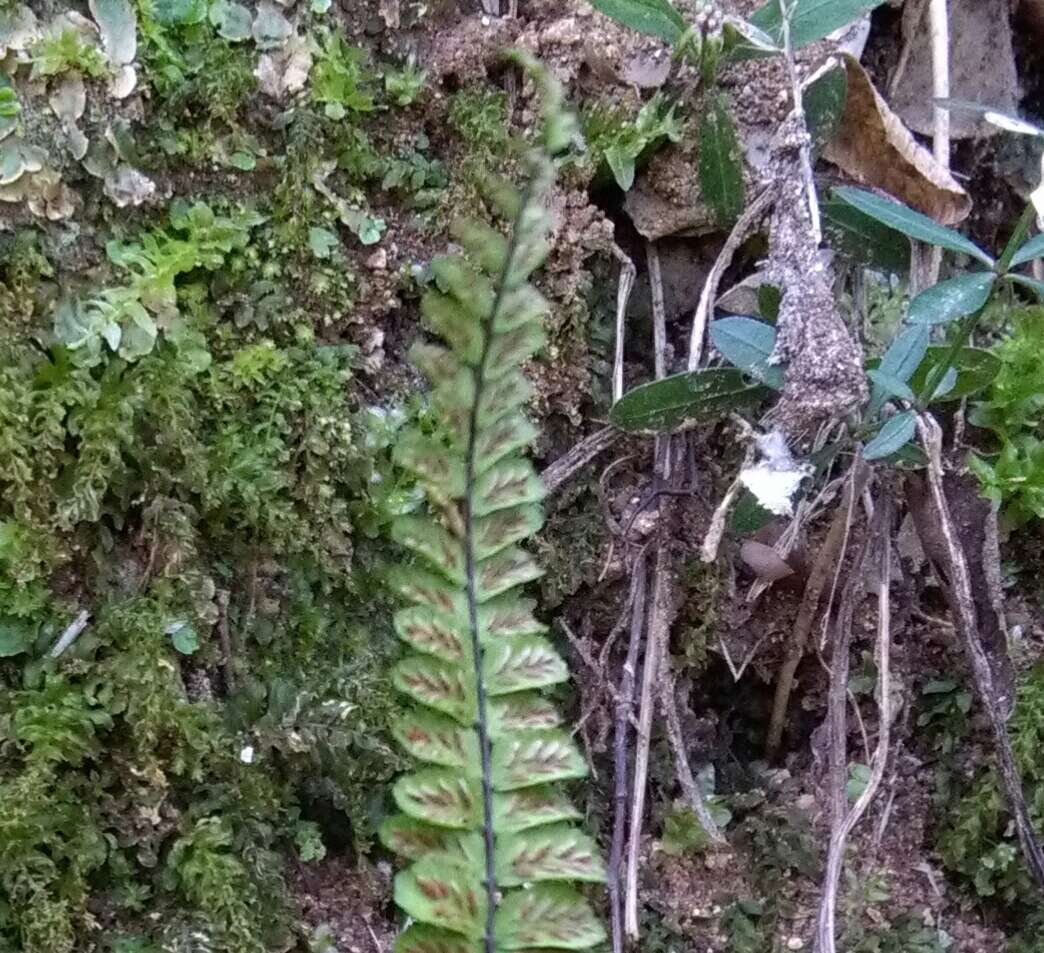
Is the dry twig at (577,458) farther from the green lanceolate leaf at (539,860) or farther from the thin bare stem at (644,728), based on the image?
the green lanceolate leaf at (539,860)

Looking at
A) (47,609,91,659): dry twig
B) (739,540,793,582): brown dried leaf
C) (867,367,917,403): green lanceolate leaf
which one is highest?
(867,367,917,403): green lanceolate leaf

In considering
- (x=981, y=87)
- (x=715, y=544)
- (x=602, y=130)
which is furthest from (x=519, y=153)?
(x=981, y=87)

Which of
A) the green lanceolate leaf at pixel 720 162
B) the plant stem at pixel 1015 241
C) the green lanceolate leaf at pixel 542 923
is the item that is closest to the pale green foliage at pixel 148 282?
the green lanceolate leaf at pixel 720 162

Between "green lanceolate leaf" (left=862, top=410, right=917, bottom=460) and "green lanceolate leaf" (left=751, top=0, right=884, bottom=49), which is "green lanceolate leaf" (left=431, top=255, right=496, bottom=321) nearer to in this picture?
"green lanceolate leaf" (left=862, top=410, right=917, bottom=460)

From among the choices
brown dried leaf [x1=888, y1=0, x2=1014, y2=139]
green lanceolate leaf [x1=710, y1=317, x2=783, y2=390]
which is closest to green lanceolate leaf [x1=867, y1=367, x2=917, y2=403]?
green lanceolate leaf [x1=710, y1=317, x2=783, y2=390]

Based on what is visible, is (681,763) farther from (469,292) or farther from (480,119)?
(480,119)

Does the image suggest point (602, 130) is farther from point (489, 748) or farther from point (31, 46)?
point (489, 748)

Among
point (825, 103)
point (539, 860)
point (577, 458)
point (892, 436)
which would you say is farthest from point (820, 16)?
point (539, 860)
